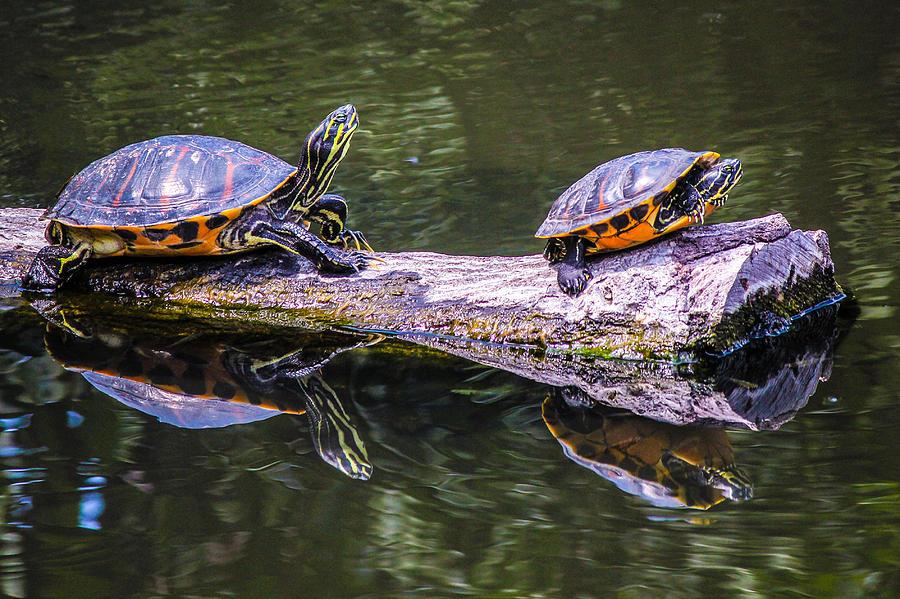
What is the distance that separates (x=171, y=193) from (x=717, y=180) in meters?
3.00

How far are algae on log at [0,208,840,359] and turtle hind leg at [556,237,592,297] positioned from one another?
0.05 m

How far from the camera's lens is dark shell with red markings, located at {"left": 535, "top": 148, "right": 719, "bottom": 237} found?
13.1 ft

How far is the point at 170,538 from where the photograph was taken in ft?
8.96

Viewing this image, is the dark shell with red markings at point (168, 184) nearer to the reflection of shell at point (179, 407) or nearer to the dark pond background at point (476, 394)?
the dark pond background at point (476, 394)

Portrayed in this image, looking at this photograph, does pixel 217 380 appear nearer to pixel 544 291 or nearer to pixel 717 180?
pixel 544 291

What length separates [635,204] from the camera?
13.0 feet

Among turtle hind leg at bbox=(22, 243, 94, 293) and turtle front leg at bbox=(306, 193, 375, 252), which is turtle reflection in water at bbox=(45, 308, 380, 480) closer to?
turtle hind leg at bbox=(22, 243, 94, 293)

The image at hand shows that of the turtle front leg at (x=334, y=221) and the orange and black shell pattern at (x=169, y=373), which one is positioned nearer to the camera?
the orange and black shell pattern at (x=169, y=373)

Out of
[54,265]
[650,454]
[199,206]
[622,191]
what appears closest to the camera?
[650,454]

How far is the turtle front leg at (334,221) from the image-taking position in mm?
5008

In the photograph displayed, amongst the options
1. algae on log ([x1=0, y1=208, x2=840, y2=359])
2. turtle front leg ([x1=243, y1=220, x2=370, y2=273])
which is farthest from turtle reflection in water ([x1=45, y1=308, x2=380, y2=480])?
turtle front leg ([x1=243, y1=220, x2=370, y2=273])

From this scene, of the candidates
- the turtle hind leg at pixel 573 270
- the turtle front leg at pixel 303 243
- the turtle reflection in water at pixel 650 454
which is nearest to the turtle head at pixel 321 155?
the turtle front leg at pixel 303 243

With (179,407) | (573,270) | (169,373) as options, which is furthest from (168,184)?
(573,270)

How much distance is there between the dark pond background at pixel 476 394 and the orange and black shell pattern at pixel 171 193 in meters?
0.85
